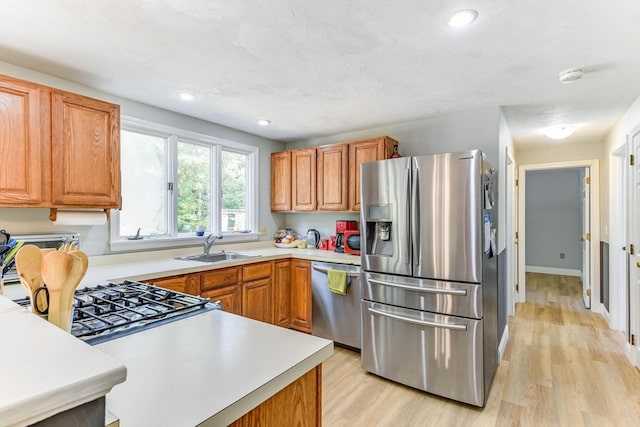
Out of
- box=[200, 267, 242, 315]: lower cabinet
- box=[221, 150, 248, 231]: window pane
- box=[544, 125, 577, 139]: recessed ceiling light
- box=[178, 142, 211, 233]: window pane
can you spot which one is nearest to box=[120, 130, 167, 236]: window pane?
box=[178, 142, 211, 233]: window pane

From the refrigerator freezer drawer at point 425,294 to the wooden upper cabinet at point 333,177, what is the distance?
45.3 inches

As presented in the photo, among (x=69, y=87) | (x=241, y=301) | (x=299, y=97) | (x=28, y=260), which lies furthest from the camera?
(x=241, y=301)

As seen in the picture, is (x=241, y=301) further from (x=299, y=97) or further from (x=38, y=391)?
(x=38, y=391)

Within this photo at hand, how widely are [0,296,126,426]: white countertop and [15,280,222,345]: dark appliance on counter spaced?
38cm

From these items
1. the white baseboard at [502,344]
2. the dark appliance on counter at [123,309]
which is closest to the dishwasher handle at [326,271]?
the white baseboard at [502,344]

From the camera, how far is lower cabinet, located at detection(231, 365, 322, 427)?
32.6 inches

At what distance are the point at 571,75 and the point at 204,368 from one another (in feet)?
9.15

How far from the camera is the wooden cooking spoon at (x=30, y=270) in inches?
37.8

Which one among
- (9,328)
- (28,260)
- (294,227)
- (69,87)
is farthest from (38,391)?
(294,227)

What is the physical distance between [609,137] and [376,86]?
3.36 meters

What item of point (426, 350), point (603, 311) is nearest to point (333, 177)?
point (426, 350)

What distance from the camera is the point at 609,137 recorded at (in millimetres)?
3898

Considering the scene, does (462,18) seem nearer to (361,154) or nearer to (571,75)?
(571,75)

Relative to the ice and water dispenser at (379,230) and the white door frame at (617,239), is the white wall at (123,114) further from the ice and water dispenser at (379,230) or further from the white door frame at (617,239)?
the white door frame at (617,239)
